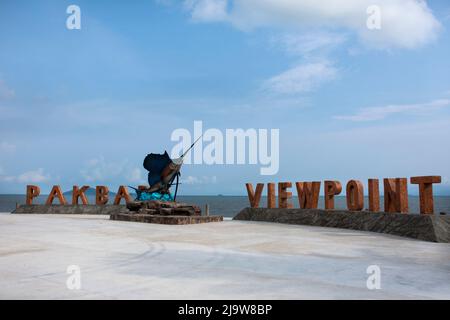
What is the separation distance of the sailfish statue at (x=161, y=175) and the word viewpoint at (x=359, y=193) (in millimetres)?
4574

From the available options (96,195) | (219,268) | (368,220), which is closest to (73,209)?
(96,195)

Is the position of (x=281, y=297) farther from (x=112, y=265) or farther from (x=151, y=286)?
(x=112, y=265)

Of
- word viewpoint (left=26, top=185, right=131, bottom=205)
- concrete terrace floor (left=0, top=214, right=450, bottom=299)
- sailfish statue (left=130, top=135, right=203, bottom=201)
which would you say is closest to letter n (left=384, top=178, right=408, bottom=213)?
concrete terrace floor (left=0, top=214, right=450, bottom=299)

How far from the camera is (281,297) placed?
5555 mm

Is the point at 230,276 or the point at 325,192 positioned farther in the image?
the point at 325,192

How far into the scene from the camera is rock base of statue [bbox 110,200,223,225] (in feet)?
66.4

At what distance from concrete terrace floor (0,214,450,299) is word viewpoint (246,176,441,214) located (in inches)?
109

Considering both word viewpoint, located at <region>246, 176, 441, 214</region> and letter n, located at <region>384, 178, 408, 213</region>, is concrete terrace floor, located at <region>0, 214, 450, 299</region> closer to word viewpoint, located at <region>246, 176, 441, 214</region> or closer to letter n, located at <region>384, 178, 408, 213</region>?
word viewpoint, located at <region>246, 176, 441, 214</region>

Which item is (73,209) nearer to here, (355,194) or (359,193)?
(355,194)

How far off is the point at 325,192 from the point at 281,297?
48.6 ft

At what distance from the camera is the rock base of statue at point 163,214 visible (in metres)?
20.2

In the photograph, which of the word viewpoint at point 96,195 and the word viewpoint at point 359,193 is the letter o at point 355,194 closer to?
the word viewpoint at point 359,193

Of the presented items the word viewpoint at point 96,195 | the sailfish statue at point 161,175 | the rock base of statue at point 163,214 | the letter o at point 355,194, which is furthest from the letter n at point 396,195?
the word viewpoint at point 96,195
